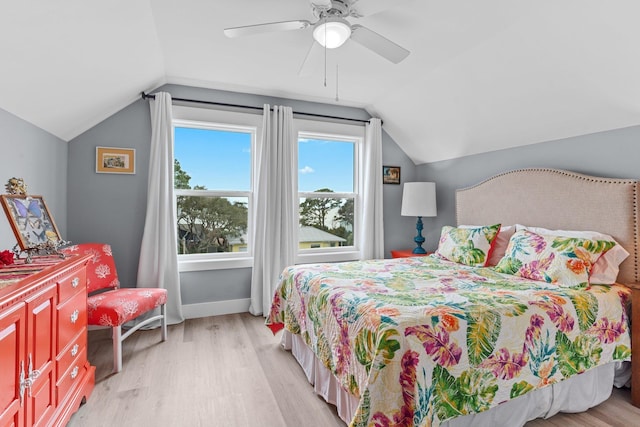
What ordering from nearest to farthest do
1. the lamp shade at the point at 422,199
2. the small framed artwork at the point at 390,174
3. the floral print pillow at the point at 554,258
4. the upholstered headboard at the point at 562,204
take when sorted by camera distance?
the floral print pillow at the point at 554,258
the upholstered headboard at the point at 562,204
the lamp shade at the point at 422,199
the small framed artwork at the point at 390,174

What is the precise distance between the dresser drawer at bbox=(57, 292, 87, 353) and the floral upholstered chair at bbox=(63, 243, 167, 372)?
1.12 ft

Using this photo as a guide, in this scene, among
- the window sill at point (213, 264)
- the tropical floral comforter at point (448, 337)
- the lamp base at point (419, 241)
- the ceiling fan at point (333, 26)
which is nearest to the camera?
the tropical floral comforter at point (448, 337)

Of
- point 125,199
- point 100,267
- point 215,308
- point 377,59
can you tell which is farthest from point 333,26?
point 215,308

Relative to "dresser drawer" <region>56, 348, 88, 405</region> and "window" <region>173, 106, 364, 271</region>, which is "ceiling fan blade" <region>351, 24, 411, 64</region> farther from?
"dresser drawer" <region>56, 348, 88, 405</region>

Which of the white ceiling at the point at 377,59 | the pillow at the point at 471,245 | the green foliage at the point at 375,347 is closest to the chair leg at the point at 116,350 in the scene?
the white ceiling at the point at 377,59

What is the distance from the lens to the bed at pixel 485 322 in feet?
4.53

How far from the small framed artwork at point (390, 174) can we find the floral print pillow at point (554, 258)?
2.01m

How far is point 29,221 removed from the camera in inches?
73.0

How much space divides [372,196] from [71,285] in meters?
3.20

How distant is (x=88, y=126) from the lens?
3064 mm

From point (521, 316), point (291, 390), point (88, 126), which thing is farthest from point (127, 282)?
point (521, 316)

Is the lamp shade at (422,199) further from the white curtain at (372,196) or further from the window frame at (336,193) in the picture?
the window frame at (336,193)

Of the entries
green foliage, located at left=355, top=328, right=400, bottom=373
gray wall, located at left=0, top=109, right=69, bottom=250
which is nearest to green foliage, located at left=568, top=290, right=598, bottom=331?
green foliage, located at left=355, top=328, right=400, bottom=373

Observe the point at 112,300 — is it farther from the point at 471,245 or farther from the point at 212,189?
the point at 471,245
